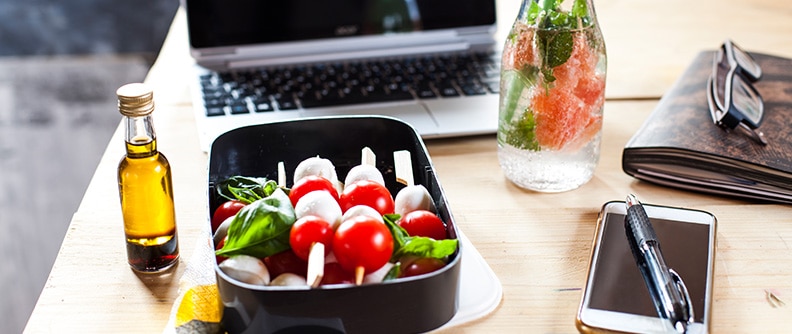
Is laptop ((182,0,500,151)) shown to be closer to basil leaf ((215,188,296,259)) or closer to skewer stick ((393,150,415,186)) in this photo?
skewer stick ((393,150,415,186))

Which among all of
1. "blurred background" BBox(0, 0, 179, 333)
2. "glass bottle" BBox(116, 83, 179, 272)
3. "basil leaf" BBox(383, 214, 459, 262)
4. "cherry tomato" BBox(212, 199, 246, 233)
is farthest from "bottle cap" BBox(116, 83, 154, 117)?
"blurred background" BBox(0, 0, 179, 333)

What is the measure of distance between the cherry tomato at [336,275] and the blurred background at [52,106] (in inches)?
53.5

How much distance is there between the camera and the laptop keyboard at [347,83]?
109cm

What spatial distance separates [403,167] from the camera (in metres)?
0.77

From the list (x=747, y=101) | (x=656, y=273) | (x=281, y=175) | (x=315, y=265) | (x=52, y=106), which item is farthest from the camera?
(x=52, y=106)

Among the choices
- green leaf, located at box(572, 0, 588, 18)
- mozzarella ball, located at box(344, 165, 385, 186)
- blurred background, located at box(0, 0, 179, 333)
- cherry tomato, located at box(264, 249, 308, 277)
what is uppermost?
green leaf, located at box(572, 0, 588, 18)

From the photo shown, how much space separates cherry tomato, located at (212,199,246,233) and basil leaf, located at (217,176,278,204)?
0.02m

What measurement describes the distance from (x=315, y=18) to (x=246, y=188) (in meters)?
0.53

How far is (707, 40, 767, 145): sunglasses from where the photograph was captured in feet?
3.00

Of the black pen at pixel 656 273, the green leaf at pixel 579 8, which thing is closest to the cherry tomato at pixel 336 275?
the black pen at pixel 656 273

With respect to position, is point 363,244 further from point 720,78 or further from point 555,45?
point 720,78

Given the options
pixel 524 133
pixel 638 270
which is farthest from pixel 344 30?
pixel 638 270

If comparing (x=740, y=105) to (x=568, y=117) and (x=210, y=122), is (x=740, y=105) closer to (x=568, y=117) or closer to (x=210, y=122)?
(x=568, y=117)

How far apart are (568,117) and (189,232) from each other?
0.39 m
